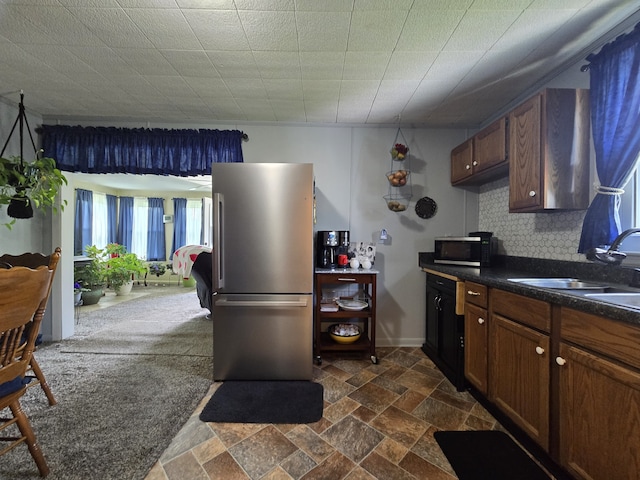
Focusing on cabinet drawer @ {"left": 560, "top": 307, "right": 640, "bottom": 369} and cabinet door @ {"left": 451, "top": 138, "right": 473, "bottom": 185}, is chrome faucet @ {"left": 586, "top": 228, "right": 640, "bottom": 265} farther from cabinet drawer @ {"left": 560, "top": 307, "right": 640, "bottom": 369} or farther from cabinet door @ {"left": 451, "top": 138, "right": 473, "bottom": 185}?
cabinet door @ {"left": 451, "top": 138, "right": 473, "bottom": 185}

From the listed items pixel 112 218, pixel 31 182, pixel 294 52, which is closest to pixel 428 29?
pixel 294 52

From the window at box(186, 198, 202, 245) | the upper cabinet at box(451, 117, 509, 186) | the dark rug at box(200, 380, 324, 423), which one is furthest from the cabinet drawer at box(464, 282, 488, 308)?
the window at box(186, 198, 202, 245)

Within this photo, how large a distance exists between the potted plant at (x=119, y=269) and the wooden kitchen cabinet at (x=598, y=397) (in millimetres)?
6159

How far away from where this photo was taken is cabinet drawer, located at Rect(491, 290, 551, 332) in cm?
123

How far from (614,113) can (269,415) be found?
269cm

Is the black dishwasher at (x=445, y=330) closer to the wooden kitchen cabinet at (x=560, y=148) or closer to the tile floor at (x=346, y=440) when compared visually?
the tile floor at (x=346, y=440)

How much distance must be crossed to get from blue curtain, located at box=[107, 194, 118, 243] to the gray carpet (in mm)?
3479

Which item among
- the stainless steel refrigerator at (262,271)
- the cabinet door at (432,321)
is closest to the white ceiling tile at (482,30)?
the stainless steel refrigerator at (262,271)

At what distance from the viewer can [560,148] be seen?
1.58m

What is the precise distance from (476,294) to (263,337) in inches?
62.2

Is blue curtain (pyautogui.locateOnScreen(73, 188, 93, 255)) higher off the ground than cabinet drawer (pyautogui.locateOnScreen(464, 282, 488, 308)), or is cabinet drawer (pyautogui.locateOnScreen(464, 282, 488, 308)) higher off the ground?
blue curtain (pyautogui.locateOnScreen(73, 188, 93, 255))

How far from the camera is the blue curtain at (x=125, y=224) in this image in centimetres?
604

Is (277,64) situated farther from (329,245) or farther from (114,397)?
(114,397)

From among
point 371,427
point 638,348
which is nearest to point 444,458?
point 371,427
